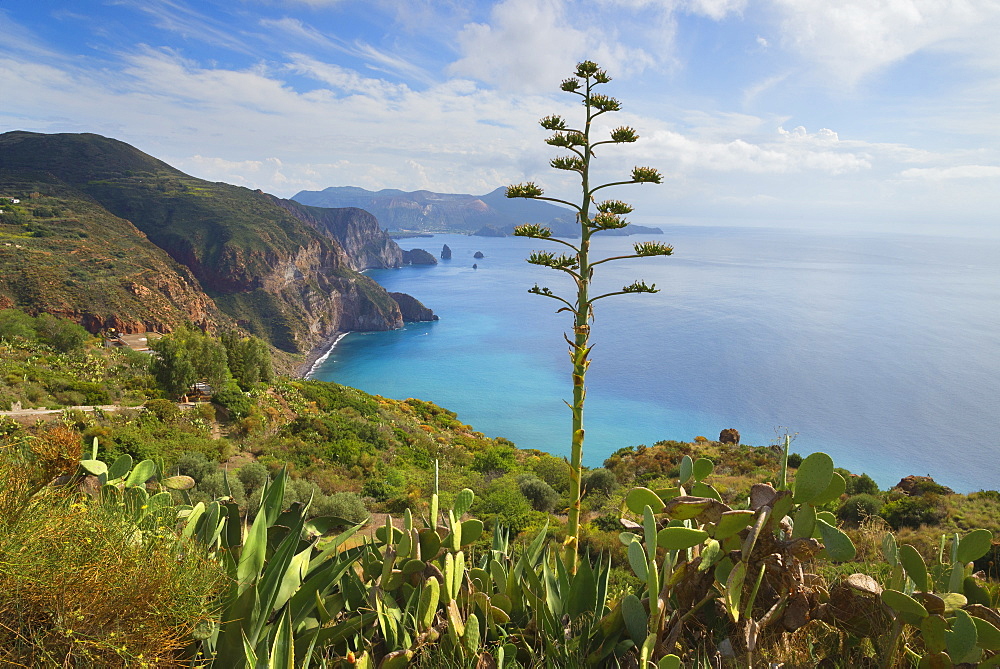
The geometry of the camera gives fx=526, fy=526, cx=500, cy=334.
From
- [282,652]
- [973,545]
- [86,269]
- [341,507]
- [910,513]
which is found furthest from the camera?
[86,269]

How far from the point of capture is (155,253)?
73.2 m

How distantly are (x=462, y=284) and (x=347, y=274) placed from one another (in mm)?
36021

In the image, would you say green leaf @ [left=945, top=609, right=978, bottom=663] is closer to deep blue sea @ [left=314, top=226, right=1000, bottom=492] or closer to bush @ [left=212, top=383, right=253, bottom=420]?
bush @ [left=212, top=383, right=253, bottom=420]

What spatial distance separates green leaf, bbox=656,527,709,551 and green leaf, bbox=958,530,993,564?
1084 millimetres

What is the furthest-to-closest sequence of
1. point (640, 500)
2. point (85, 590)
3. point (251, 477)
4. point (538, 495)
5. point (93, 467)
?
point (538, 495)
point (251, 477)
point (93, 467)
point (640, 500)
point (85, 590)

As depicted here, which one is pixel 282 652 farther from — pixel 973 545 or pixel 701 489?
pixel 973 545

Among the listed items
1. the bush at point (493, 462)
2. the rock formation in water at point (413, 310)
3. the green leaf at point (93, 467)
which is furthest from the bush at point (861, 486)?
the rock formation in water at point (413, 310)

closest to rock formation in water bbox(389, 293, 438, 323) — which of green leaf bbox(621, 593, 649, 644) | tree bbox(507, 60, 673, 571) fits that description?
tree bbox(507, 60, 673, 571)

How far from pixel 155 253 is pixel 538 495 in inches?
3055

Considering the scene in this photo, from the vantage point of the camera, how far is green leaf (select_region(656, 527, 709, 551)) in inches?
72.6

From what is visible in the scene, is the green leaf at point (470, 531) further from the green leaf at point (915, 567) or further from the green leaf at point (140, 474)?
the green leaf at point (915, 567)

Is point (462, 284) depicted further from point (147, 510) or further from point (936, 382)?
point (147, 510)

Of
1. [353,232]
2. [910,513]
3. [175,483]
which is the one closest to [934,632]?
[175,483]

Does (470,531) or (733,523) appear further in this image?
(470,531)
